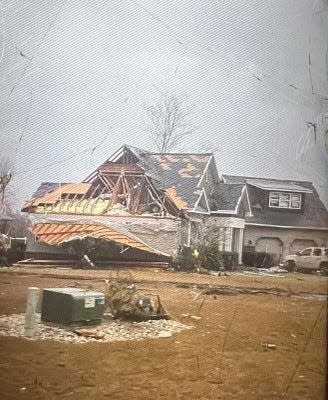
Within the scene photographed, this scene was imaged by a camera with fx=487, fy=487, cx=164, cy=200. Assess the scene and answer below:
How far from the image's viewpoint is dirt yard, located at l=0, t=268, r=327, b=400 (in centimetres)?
222

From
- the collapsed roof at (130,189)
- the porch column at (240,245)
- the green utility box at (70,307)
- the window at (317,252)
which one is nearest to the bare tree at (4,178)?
the collapsed roof at (130,189)

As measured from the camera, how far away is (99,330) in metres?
2.35

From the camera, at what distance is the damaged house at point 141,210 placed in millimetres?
2441

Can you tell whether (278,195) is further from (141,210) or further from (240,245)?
(141,210)

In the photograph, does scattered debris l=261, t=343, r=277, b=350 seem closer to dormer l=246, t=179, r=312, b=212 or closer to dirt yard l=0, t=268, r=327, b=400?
dirt yard l=0, t=268, r=327, b=400

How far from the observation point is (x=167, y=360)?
2.39m

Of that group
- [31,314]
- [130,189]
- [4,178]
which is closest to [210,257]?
[130,189]

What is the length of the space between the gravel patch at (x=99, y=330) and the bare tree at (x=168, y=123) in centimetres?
90

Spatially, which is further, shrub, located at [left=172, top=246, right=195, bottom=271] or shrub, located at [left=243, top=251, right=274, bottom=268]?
shrub, located at [left=243, top=251, right=274, bottom=268]

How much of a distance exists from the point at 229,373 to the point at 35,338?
98 cm

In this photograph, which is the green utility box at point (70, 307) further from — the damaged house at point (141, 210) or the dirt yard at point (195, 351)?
the damaged house at point (141, 210)

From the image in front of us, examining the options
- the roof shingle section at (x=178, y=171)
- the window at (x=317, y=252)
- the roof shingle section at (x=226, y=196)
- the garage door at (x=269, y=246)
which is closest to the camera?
the roof shingle section at (x=178, y=171)

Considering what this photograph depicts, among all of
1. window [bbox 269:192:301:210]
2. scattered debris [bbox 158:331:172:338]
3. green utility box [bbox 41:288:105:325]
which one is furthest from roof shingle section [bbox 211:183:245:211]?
green utility box [bbox 41:288:105:325]

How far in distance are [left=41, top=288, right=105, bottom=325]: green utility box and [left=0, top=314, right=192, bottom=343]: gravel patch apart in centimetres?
4
